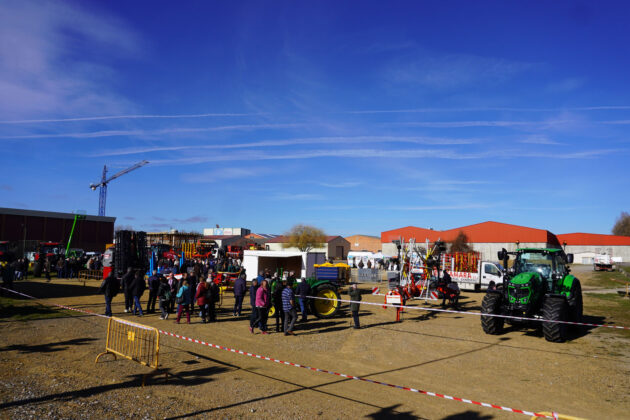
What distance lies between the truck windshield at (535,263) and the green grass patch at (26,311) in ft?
47.1

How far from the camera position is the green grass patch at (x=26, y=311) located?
12891 mm

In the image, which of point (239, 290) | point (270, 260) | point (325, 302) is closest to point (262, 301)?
point (239, 290)

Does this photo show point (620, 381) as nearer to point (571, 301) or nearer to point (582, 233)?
point (571, 301)

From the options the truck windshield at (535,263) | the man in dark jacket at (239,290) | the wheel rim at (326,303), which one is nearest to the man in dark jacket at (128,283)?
the man in dark jacket at (239,290)

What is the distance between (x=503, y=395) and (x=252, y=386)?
13.7 ft

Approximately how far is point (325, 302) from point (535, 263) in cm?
680

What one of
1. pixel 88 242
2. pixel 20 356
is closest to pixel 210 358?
pixel 20 356

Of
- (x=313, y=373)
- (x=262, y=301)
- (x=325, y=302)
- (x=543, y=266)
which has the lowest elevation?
(x=313, y=373)

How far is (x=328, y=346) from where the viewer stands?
34.1 feet

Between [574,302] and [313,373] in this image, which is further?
[574,302]

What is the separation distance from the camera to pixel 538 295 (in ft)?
39.0

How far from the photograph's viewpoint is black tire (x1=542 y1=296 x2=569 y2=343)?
10.8 meters

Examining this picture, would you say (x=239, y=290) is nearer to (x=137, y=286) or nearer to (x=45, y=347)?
(x=137, y=286)

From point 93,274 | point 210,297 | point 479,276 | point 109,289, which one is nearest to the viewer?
point 210,297
